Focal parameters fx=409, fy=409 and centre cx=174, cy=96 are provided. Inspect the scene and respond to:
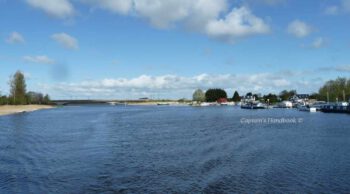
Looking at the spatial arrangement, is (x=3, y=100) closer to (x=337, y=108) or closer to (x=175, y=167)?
(x=337, y=108)

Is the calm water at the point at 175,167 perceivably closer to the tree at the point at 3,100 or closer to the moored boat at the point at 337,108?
the moored boat at the point at 337,108

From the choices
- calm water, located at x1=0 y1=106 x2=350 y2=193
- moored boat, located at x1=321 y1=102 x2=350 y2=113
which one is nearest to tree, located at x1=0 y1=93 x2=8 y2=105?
moored boat, located at x1=321 y1=102 x2=350 y2=113

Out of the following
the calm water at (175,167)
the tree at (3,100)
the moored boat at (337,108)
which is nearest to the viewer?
the calm water at (175,167)

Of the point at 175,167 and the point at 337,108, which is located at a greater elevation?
the point at 337,108

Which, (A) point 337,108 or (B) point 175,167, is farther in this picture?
(A) point 337,108

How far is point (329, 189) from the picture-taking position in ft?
77.6

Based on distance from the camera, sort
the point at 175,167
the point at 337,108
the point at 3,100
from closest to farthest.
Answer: the point at 175,167, the point at 337,108, the point at 3,100

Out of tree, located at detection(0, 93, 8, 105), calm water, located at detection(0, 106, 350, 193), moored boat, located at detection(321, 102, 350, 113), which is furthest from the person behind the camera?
tree, located at detection(0, 93, 8, 105)

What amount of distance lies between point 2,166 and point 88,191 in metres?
11.6

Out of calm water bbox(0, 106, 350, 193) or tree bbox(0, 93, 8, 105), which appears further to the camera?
tree bbox(0, 93, 8, 105)

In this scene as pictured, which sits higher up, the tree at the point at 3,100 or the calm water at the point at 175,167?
the tree at the point at 3,100

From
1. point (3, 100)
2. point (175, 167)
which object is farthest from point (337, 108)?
point (3, 100)

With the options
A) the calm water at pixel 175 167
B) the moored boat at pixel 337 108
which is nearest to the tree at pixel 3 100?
the moored boat at pixel 337 108

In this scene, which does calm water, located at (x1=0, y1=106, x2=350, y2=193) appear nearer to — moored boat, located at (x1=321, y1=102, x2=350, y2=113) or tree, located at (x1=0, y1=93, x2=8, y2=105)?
moored boat, located at (x1=321, y1=102, x2=350, y2=113)
